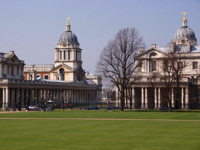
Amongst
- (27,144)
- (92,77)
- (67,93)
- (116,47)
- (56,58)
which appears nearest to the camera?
(27,144)

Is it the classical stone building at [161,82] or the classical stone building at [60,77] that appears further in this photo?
the classical stone building at [60,77]

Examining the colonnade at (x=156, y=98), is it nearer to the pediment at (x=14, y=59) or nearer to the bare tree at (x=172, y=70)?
the bare tree at (x=172, y=70)

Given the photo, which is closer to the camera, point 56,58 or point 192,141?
point 192,141

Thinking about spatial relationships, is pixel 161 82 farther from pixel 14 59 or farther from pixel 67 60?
pixel 67 60

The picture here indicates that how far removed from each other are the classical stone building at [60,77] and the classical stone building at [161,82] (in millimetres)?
28718

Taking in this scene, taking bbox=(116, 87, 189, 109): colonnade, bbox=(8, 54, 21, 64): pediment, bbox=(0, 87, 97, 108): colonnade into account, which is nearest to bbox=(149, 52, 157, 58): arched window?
bbox=(116, 87, 189, 109): colonnade

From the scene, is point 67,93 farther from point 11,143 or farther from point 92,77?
point 11,143

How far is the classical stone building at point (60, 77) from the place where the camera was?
405 ft

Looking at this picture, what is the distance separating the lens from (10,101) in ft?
368

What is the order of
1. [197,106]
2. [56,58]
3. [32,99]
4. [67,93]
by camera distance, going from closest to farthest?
[197,106] → [32,99] → [67,93] → [56,58]

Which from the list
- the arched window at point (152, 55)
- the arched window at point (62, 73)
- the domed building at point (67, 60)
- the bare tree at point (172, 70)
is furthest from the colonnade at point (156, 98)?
the arched window at point (62, 73)

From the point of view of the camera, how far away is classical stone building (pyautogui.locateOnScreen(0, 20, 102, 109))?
405 ft

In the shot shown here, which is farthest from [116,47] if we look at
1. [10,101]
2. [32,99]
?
[32,99]

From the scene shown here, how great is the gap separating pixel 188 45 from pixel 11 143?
8933 cm
